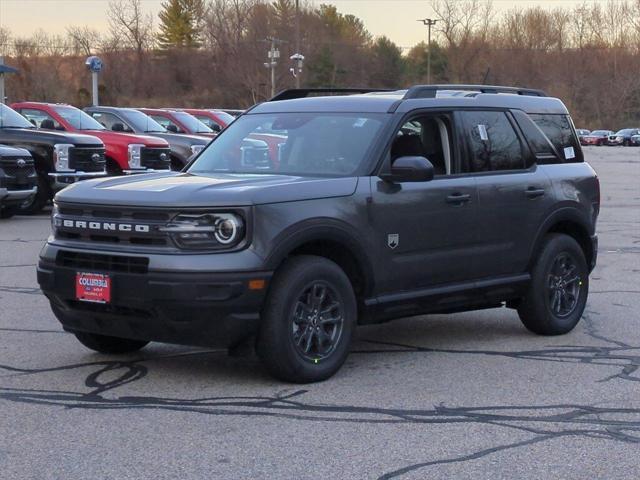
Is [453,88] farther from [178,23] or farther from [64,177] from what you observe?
[178,23]

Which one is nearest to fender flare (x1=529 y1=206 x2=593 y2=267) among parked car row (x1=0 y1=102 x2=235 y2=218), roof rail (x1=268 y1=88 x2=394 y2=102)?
roof rail (x1=268 y1=88 x2=394 y2=102)

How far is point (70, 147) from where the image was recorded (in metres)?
19.0

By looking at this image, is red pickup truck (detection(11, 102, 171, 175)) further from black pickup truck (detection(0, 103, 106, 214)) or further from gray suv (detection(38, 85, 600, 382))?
gray suv (detection(38, 85, 600, 382))

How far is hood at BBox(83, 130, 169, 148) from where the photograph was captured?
20.8m

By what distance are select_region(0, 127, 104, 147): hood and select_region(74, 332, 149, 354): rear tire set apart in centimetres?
1188

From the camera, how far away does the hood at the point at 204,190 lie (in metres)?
6.60

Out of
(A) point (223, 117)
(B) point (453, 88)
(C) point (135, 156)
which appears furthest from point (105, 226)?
(A) point (223, 117)

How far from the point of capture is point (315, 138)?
781 centimetres

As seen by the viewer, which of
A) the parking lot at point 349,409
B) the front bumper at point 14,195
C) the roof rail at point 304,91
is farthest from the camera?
the front bumper at point 14,195

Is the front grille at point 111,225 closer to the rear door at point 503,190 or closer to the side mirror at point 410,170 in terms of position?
the side mirror at point 410,170

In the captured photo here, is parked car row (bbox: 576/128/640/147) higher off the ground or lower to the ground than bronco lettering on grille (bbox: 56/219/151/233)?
lower

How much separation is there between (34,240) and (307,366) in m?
9.25

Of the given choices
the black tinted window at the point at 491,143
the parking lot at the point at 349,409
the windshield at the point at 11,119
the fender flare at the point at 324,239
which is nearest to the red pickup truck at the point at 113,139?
the windshield at the point at 11,119

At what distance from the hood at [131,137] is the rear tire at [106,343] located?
43.4 feet
